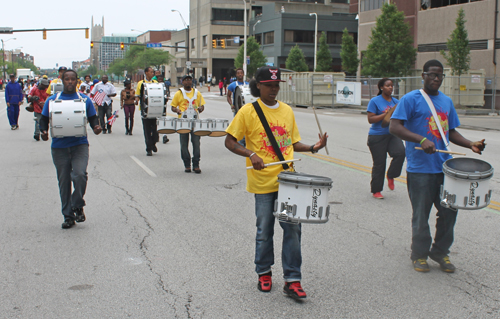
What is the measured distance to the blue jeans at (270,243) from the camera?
4465 mm

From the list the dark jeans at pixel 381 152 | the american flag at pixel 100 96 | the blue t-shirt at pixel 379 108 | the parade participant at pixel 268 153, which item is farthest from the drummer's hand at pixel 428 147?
the american flag at pixel 100 96

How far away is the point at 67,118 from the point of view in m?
6.48

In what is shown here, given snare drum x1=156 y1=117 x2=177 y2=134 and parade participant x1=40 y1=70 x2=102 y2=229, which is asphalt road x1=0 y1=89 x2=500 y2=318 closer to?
parade participant x1=40 y1=70 x2=102 y2=229

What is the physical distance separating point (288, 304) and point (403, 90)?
89.7 feet

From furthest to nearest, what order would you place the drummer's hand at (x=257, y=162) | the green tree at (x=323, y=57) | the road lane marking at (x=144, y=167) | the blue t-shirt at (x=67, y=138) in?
the green tree at (x=323, y=57) < the road lane marking at (x=144, y=167) < the blue t-shirt at (x=67, y=138) < the drummer's hand at (x=257, y=162)

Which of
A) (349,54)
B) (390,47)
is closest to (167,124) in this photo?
(390,47)

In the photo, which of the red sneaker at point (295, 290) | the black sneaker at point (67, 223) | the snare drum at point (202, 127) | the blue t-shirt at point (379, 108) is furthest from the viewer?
the snare drum at point (202, 127)

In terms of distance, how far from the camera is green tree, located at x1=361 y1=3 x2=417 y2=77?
39125mm

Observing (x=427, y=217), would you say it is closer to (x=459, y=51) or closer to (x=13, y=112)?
(x=13, y=112)

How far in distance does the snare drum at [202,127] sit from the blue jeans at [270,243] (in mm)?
5767

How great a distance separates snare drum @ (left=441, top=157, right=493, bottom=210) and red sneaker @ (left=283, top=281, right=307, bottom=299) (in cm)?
147

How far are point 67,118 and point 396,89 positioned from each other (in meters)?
26.5

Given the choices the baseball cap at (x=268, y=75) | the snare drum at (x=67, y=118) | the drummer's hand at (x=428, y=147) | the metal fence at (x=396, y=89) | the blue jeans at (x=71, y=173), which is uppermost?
the metal fence at (x=396, y=89)

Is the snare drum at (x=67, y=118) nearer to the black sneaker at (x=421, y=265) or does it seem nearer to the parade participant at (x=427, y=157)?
the parade participant at (x=427, y=157)
